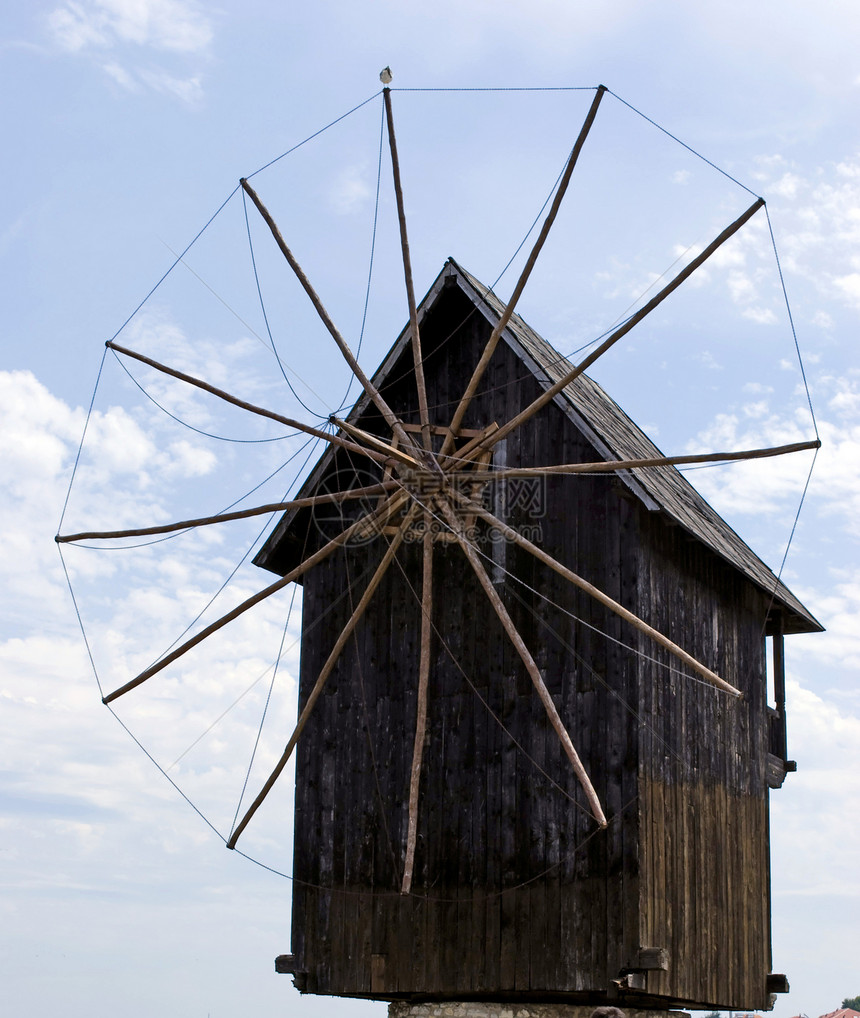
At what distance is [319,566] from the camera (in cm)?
1789

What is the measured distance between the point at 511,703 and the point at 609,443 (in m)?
3.09

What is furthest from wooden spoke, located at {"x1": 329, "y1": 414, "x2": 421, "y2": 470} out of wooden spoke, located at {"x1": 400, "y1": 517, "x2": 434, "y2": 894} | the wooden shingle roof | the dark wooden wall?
the wooden shingle roof

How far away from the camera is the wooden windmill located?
48.7ft

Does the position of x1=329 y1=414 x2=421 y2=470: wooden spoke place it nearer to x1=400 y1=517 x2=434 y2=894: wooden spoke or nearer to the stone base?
x1=400 y1=517 x2=434 y2=894: wooden spoke

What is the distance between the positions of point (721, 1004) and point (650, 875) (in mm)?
2686

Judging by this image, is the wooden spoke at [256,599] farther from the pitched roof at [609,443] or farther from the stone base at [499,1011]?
the stone base at [499,1011]

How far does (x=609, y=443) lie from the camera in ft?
51.1

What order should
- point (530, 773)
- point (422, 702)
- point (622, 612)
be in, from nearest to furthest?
point (622, 612)
point (422, 702)
point (530, 773)

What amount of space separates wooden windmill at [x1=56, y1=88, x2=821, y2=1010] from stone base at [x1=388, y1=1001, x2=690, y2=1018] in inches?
5.0

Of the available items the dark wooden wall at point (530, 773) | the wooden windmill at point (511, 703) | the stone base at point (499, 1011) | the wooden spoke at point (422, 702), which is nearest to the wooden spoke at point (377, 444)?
the wooden windmill at point (511, 703)

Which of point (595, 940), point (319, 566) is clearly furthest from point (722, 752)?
point (319, 566)

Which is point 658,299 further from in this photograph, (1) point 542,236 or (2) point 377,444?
(2) point 377,444

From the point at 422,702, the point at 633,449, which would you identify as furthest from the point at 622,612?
the point at 633,449

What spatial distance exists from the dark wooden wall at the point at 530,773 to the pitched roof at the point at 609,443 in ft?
0.96
